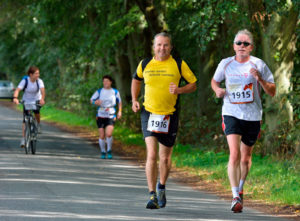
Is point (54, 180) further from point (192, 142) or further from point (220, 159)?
point (192, 142)

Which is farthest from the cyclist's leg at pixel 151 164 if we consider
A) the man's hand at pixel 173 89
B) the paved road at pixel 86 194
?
the man's hand at pixel 173 89

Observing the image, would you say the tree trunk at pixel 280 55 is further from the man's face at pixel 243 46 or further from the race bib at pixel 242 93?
the race bib at pixel 242 93

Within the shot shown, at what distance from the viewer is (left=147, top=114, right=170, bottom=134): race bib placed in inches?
324

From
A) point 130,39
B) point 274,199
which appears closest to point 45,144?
point 130,39

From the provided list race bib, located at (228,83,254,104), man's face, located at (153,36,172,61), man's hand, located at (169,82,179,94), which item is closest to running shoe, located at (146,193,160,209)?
man's hand, located at (169,82,179,94)

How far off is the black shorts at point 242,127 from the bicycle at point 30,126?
8352 millimetres

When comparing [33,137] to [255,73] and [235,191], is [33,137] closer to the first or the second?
[235,191]

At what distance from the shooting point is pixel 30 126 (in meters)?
15.8

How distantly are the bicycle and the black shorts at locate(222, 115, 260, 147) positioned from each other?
8.35m

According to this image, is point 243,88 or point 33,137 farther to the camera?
point 33,137

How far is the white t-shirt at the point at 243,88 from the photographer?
313 inches

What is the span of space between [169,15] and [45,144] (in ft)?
16.9

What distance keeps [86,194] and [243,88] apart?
A: 293 cm

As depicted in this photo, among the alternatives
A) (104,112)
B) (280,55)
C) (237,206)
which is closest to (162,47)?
(237,206)
